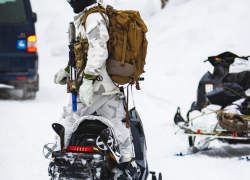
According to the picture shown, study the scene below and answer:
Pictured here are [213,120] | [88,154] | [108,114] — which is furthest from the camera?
[213,120]

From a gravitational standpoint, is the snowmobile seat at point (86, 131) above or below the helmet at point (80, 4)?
below

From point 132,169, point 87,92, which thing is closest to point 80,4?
point 87,92

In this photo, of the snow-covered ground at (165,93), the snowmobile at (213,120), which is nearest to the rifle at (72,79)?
the snow-covered ground at (165,93)

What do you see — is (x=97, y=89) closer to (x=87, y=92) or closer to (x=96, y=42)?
(x=87, y=92)

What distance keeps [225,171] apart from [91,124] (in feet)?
9.00

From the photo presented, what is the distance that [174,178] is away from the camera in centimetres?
516

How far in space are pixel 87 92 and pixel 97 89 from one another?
0.25m

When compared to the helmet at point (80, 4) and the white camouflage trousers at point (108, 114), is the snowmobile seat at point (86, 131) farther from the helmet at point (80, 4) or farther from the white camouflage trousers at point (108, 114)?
the helmet at point (80, 4)

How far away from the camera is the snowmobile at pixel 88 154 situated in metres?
2.91

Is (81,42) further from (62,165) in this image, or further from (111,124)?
(62,165)

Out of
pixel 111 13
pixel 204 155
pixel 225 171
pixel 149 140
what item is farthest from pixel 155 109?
pixel 111 13

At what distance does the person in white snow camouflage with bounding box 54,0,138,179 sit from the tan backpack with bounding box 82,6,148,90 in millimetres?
70

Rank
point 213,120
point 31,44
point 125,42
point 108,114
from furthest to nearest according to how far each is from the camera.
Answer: point 31,44
point 213,120
point 108,114
point 125,42

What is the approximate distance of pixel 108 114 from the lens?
3.55 m
